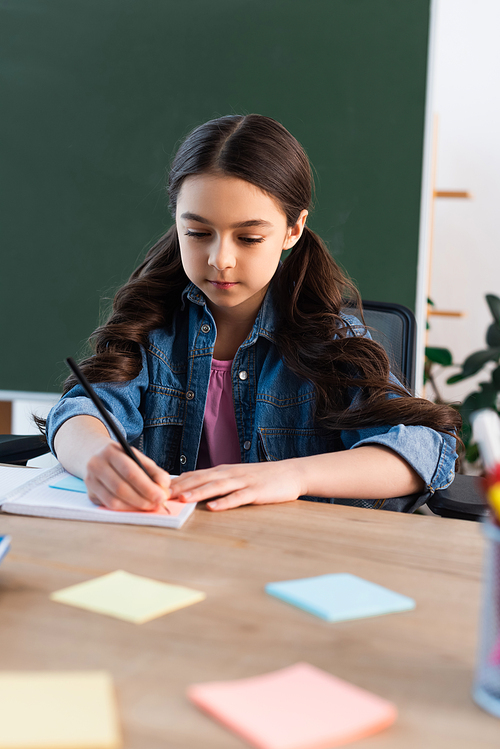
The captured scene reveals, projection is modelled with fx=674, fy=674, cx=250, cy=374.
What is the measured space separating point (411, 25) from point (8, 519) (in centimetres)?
205

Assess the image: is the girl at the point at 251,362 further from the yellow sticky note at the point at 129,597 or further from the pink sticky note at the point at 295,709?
the pink sticky note at the point at 295,709

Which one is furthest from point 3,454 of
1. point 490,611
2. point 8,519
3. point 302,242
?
point 490,611

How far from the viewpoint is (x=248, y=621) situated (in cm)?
53

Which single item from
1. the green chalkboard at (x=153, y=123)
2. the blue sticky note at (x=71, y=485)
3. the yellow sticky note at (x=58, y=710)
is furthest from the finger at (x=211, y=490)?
the green chalkboard at (x=153, y=123)

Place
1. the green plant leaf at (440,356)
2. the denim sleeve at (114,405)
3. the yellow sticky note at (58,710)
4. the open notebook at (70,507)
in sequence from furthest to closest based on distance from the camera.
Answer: the green plant leaf at (440,356)
the denim sleeve at (114,405)
the open notebook at (70,507)
the yellow sticky note at (58,710)

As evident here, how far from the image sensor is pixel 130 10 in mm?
2395

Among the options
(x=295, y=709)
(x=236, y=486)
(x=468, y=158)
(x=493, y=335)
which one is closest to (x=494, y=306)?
(x=493, y=335)

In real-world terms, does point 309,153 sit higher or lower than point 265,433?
higher

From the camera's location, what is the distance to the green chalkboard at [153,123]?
222cm

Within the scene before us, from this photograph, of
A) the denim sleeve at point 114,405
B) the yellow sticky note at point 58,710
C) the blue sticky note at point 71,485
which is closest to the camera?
the yellow sticky note at point 58,710

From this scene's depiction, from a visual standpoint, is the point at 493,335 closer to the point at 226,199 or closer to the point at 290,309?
the point at 290,309

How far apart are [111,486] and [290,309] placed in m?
0.60

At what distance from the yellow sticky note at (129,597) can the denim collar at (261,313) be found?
0.71 meters

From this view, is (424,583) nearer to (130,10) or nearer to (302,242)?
(302,242)
